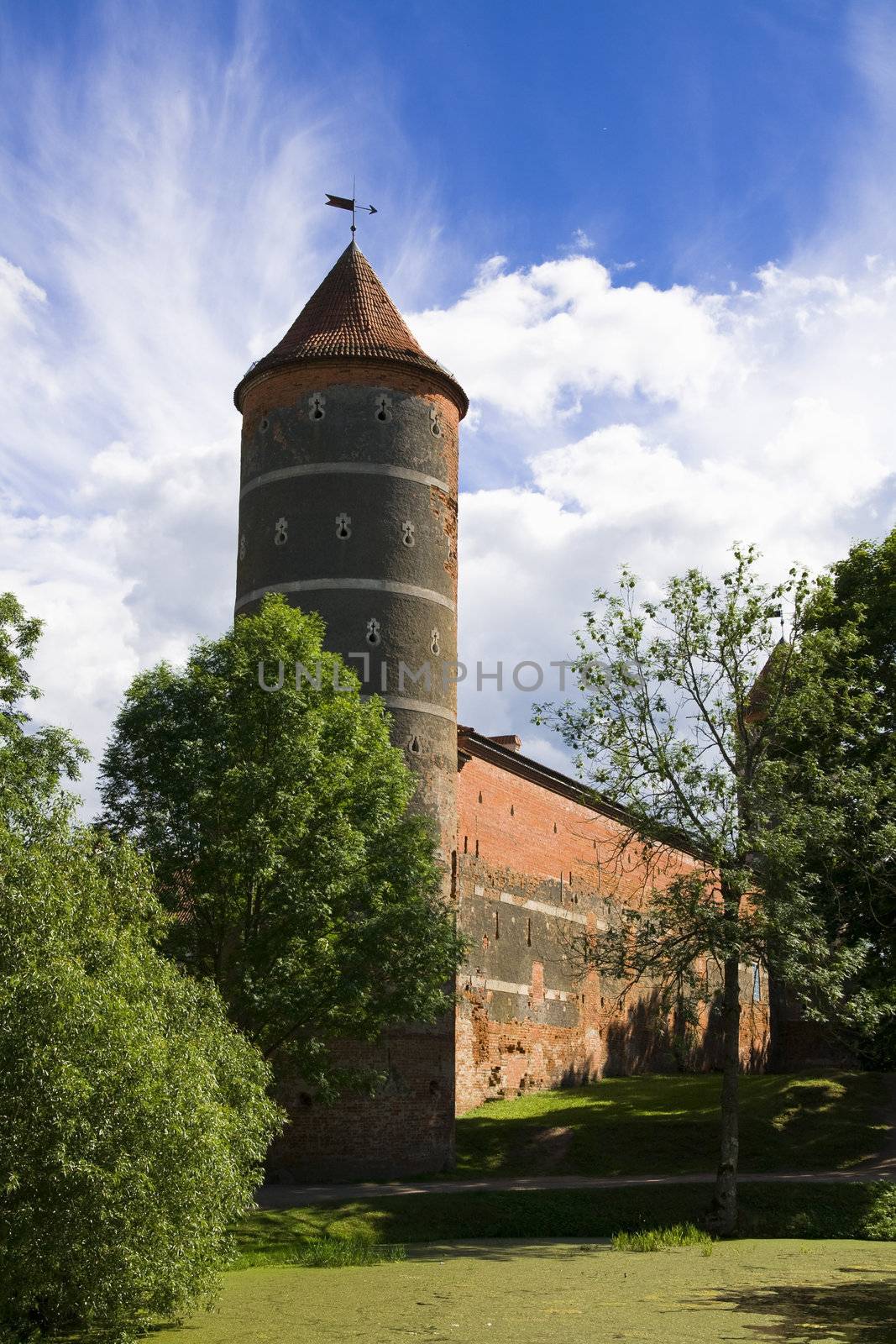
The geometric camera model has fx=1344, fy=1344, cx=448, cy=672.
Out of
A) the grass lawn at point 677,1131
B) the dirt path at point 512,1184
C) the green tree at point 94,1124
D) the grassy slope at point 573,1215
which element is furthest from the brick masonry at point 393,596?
the green tree at point 94,1124

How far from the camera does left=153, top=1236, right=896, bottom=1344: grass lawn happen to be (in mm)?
10742

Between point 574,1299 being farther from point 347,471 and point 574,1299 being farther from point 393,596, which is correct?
point 347,471

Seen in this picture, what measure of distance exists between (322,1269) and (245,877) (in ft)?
18.5

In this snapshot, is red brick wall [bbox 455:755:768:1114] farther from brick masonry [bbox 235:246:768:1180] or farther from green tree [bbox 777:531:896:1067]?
green tree [bbox 777:531:896:1067]

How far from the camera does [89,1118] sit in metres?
11.1

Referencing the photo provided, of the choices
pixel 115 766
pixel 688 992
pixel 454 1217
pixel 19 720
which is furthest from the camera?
pixel 688 992

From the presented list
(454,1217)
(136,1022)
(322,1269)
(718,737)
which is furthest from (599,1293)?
(718,737)

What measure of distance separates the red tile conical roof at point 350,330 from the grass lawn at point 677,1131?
1479 centimetres

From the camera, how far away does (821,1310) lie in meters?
11.3

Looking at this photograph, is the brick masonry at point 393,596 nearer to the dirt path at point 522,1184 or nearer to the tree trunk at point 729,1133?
the dirt path at point 522,1184

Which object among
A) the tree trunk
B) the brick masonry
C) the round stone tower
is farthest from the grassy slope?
the round stone tower

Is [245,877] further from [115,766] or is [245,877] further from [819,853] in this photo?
[819,853]

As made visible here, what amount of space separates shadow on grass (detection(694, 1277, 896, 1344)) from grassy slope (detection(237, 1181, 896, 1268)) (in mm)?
6253

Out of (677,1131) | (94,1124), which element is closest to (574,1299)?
(94,1124)
